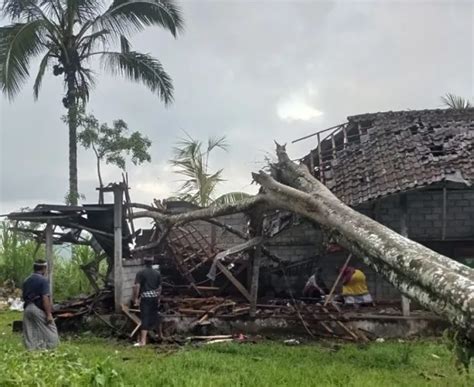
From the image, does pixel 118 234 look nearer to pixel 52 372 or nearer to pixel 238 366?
pixel 238 366

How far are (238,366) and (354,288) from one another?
5214 mm

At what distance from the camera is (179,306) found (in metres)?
12.3

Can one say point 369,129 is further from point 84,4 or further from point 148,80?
point 84,4

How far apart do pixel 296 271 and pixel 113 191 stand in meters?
5.26

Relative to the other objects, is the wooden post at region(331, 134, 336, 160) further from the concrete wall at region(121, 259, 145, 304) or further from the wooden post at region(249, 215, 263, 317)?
the concrete wall at region(121, 259, 145, 304)

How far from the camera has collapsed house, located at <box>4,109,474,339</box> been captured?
438 inches

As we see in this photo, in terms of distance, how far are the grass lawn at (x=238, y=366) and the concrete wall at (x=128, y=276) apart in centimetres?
159

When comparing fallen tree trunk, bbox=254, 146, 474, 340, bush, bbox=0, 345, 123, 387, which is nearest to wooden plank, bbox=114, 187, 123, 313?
fallen tree trunk, bbox=254, 146, 474, 340

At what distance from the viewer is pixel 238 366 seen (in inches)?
303

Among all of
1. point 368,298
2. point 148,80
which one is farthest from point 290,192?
point 148,80

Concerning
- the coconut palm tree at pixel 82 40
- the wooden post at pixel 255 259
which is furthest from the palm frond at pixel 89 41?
the wooden post at pixel 255 259

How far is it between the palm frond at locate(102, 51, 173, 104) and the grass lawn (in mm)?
9361

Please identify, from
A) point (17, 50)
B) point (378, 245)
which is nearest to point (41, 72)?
point (17, 50)

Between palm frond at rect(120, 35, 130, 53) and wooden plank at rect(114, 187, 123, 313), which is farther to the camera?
palm frond at rect(120, 35, 130, 53)
